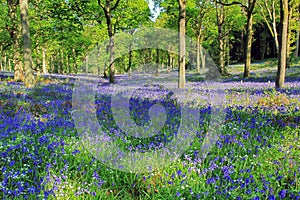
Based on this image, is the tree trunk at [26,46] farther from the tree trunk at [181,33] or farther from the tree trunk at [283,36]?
the tree trunk at [283,36]

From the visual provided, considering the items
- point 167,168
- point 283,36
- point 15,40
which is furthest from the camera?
point 15,40

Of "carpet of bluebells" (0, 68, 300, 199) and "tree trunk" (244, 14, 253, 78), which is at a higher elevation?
"tree trunk" (244, 14, 253, 78)

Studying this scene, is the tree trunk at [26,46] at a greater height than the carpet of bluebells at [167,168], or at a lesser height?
greater

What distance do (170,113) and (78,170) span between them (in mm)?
3572

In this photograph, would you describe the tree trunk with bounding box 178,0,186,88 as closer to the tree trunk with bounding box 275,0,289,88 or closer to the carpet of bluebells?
the tree trunk with bounding box 275,0,289,88

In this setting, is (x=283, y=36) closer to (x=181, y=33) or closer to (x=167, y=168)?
(x=181, y=33)

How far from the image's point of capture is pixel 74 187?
3.10m

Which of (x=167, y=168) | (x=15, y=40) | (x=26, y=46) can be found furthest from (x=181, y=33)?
(x=15, y=40)

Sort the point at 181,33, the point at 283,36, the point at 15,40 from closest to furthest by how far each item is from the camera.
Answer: the point at 283,36
the point at 181,33
the point at 15,40

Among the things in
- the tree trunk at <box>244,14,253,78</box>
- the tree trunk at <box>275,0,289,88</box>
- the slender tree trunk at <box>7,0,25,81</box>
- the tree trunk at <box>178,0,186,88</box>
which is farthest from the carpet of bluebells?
the slender tree trunk at <box>7,0,25,81</box>

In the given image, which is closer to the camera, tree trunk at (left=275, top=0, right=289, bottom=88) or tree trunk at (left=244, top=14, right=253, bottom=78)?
tree trunk at (left=275, top=0, right=289, bottom=88)

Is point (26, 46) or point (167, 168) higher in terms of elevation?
point (26, 46)

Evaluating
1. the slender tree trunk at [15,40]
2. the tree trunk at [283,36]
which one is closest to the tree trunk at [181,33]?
the tree trunk at [283,36]

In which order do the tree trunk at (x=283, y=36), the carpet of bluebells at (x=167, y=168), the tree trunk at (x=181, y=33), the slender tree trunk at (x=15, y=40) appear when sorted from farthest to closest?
1. the slender tree trunk at (x=15, y=40)
2. the tree trunk at (x=181, y=33)
3. the tree trunk at (x=283, y=36)
4. the carpet of bluebells at (x=167, y=168)
